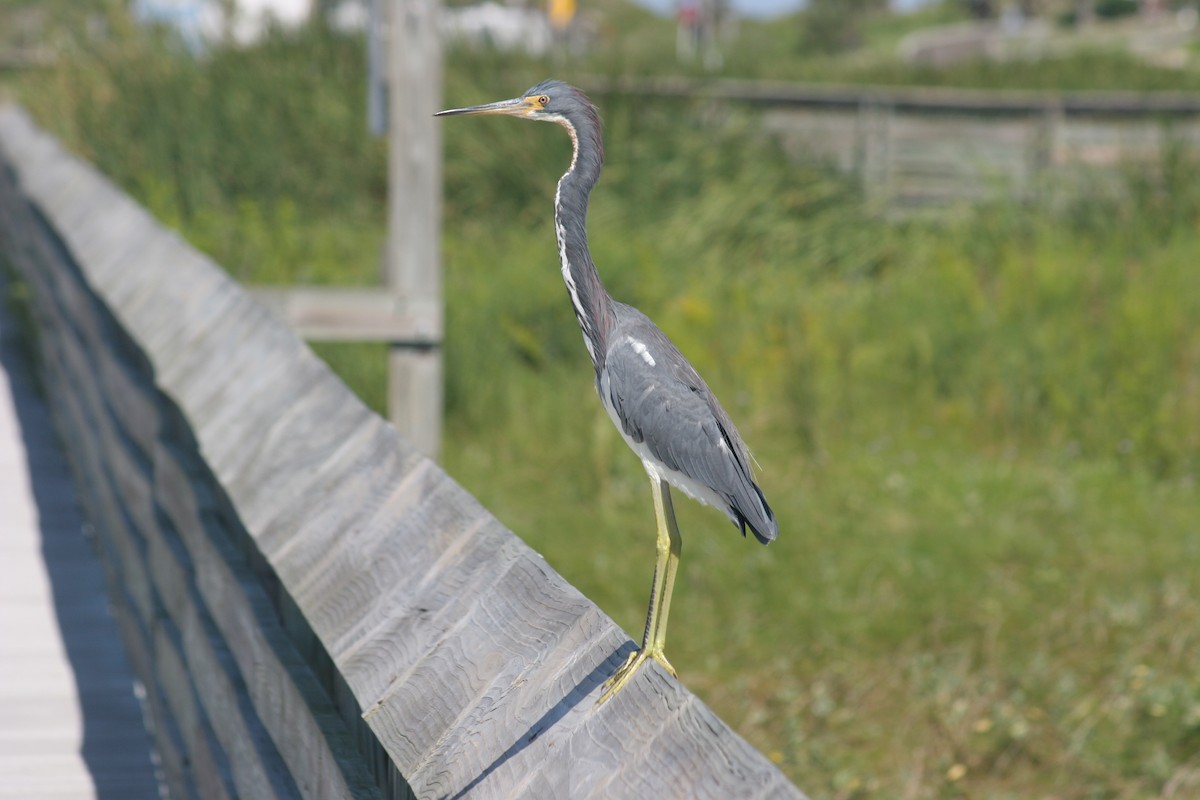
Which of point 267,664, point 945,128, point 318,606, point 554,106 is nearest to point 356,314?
point 267,664

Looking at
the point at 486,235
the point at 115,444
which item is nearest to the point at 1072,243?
the point at 486,235

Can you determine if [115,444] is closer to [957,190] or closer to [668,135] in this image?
[668,135]

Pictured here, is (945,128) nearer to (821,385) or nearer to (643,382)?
(821,385)

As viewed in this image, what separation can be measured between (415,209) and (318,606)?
368 cm

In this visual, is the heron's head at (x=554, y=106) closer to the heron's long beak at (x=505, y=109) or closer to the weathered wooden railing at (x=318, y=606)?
the heron's long beak at (x=505, y=109)

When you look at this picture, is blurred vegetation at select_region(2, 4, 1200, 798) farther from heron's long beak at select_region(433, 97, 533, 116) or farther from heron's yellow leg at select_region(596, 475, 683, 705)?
heron's long beak at select_region(433, 97, 533, 116)

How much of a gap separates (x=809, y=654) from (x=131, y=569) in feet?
7.36

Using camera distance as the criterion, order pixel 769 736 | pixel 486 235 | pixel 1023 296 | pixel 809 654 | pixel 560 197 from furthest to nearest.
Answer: pixel 486 235
pixel 1023 296
pixel 809 654
pixel 769 736
pixel 560 197

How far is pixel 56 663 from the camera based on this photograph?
4.61m

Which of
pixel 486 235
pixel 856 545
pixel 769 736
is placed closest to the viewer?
pixel 769 736

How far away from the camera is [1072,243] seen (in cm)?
900

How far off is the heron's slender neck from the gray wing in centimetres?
3

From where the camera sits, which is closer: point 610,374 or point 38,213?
point 610,374

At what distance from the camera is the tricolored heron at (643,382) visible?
79.9 inches
